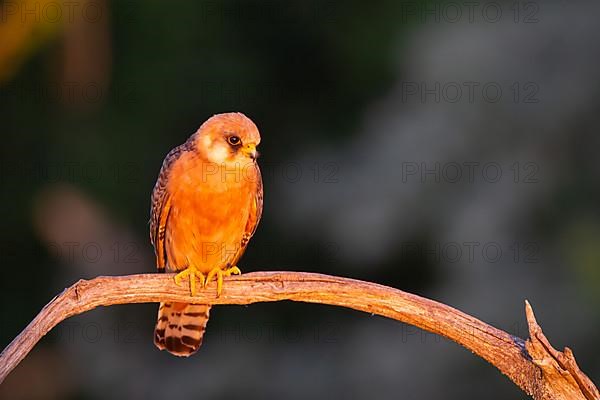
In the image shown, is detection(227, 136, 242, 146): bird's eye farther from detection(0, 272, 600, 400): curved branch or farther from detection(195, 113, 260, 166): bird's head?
detection(0, 272, 600, 400): curved branch

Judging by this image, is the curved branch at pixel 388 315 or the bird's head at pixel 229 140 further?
the bird's head at pixel 229 140

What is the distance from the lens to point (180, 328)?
245 inches

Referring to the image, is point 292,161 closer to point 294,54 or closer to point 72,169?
point 294,54

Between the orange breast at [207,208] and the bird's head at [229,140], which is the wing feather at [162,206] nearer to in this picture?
the orange breast at [207,208]

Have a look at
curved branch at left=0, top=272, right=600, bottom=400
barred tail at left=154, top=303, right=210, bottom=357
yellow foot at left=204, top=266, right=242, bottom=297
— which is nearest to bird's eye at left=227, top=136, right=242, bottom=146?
yellow foot at left=204, top=266, right=242, bottom=297

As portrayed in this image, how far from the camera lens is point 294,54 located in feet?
35.3

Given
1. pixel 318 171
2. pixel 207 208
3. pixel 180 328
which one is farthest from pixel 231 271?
pixel 318 171

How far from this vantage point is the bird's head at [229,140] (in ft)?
18.9

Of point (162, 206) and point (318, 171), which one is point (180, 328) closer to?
point (162, 206)

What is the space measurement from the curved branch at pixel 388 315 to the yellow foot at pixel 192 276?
293mm

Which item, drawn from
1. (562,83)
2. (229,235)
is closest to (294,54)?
(562,83)

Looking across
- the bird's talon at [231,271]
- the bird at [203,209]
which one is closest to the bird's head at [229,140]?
the bird at [203,209]

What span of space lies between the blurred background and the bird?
2447 mm

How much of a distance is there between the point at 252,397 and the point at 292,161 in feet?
6.63
